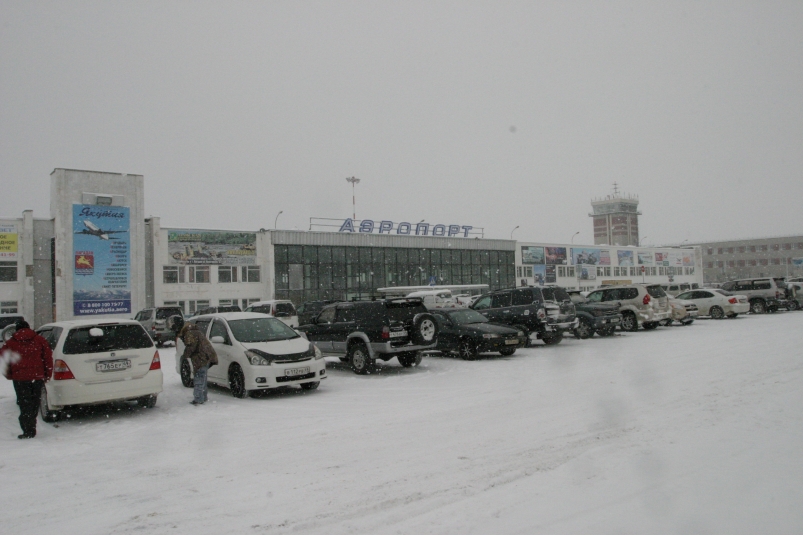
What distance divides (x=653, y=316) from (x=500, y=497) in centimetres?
1878

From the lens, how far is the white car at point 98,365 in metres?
9.00

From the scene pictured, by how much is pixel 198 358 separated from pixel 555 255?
53.8m

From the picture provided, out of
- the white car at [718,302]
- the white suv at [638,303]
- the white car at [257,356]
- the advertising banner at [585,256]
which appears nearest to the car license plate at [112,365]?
the white car at [257,356]

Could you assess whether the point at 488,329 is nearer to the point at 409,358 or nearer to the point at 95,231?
the point at 409,358

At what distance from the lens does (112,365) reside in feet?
30.8

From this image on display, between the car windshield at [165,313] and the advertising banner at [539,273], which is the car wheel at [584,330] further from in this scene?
the advertising banner at [539,273]

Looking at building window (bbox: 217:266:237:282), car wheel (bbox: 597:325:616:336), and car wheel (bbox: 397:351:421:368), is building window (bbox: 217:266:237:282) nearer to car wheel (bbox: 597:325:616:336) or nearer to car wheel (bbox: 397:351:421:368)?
car wheel (bbox: 597:325:616:336)

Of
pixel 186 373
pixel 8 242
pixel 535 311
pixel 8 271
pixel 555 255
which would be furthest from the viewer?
pixel 555 255

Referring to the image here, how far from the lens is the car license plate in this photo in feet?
30.4

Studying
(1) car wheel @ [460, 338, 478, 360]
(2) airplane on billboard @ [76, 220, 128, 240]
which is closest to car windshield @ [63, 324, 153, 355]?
(1) car wheel @ [460, 338, 478, 360]

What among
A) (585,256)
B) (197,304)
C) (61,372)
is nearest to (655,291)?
(61,372)

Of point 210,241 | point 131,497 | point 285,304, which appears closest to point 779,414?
point 131,497

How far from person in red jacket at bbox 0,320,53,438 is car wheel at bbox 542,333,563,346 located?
1356cm

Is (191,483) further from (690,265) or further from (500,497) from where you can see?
(690,265)
